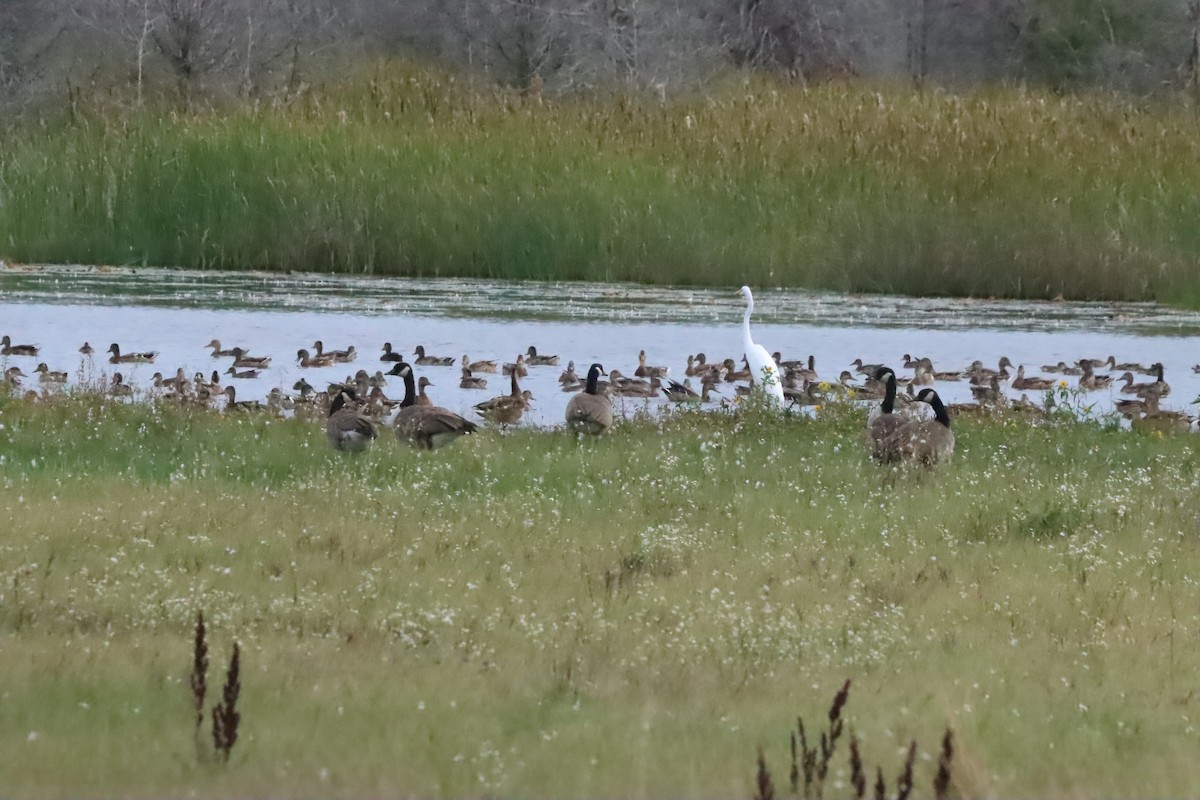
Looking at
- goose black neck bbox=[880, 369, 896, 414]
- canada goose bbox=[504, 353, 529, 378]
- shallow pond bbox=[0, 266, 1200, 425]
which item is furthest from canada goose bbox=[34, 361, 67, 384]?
goose black neck bbox=[880, 369, 896, 414]

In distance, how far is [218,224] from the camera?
1045 inches

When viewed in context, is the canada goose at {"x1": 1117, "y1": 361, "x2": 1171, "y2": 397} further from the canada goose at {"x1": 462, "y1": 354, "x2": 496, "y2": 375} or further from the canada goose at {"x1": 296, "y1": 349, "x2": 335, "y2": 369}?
the canada goose at {"x1": 296, "y1": 349, "x2": 335, "y2": 369}

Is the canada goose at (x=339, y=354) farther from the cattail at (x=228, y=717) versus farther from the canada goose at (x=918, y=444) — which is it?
the cattail at (x=228, y=717)

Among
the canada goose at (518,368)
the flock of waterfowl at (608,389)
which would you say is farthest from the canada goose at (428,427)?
the canada goose at (518,368)

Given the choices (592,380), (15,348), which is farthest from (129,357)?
(592,380)

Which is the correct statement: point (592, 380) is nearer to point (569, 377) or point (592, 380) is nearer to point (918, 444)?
point (918, 444)

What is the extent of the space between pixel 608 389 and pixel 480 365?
1908 millimetres

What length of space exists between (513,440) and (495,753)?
8.50m

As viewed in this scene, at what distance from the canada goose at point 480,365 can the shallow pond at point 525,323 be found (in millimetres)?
196

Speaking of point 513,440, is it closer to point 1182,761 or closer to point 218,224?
point 1182,761

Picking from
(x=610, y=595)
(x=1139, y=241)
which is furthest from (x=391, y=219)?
(x=610, y=595)

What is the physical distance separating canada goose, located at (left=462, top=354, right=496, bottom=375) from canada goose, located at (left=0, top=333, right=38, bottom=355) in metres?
5.29

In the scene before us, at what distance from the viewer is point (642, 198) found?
84.5 ft

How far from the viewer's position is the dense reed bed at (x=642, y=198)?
2584cm
